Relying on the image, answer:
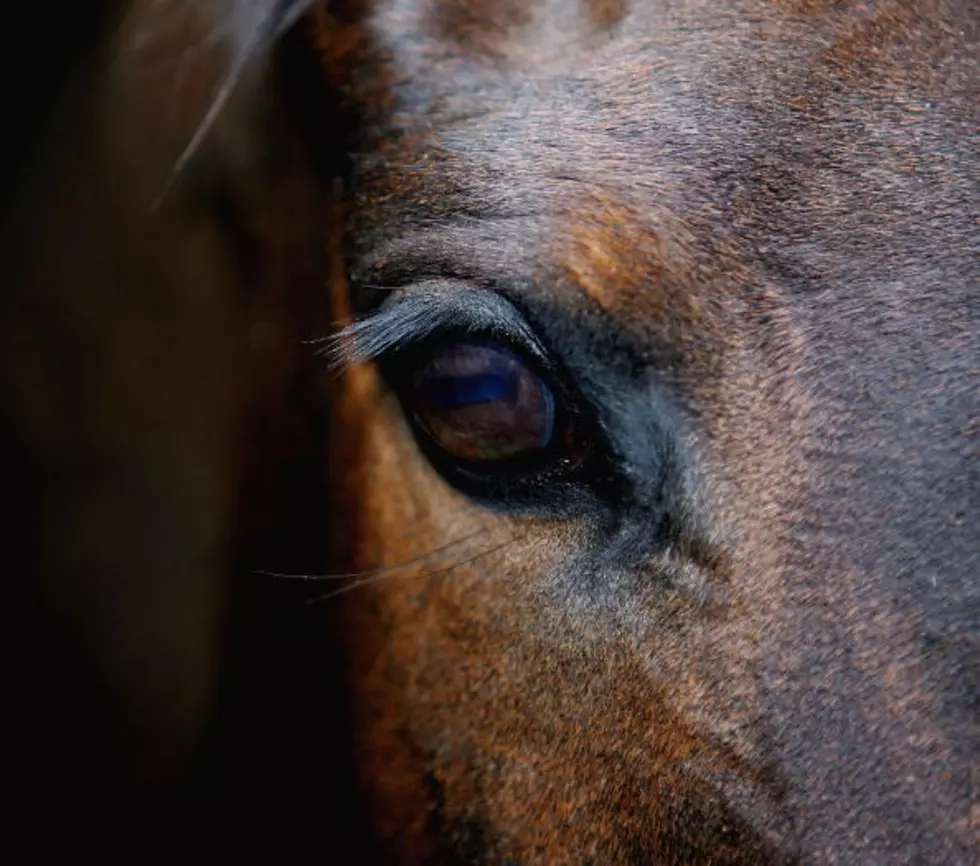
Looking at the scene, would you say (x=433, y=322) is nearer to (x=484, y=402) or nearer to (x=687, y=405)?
(x=484, y=402)

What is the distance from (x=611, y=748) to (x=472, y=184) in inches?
25.6

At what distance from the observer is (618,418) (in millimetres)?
1327

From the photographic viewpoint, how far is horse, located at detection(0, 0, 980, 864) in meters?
1.16

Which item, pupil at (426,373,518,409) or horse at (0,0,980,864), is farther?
pupil at (426,373,518,409)

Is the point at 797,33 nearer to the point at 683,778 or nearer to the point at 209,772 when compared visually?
the point at 683,778

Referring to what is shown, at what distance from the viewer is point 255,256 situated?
2209 millimetres

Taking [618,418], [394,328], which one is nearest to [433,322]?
[394,328]

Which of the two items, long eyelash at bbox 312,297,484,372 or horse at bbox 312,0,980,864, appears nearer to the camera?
horse at bbox 312,0,980,864

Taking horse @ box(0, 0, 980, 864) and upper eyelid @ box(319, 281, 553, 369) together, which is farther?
upper eyelid @ box(319, 281, 553, 369)

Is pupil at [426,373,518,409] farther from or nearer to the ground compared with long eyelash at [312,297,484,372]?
nearer to the ground

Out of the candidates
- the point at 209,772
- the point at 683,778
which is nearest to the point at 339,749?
the point at 209,772

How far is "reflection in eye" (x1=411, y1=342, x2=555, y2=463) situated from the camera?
140 cm

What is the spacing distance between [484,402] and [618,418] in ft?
0.60

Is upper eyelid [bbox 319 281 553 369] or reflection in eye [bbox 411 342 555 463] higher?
upper eyelid [bbox 319 281 553 369]
